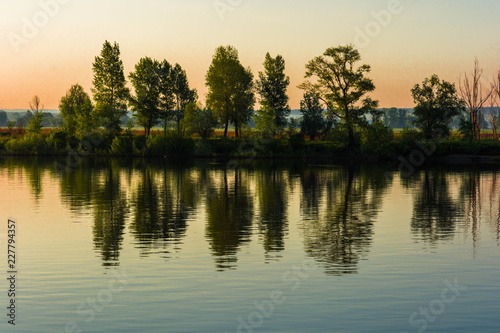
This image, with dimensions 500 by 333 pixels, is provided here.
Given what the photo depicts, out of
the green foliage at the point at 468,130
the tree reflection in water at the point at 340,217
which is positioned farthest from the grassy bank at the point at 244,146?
the tree reflection in water at the point at 340,217

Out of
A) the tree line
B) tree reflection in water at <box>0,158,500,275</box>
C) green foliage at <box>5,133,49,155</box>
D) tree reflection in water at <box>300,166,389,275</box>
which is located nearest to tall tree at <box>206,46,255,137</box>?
the tree line

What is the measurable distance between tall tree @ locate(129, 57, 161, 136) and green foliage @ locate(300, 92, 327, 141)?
32.9 meters

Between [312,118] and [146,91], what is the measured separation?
37.5 meters

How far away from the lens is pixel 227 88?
12350 cm

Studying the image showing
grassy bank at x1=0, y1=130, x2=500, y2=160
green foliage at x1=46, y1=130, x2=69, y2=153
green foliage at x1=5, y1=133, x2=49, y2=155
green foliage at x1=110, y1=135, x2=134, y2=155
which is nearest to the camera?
grassy bank at x1=0, y1=130, x2=500, y2=160

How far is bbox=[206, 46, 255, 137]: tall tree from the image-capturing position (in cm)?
12288

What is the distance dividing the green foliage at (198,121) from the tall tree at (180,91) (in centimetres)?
1044

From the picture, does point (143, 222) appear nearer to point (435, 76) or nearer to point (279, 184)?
point (279, 184)

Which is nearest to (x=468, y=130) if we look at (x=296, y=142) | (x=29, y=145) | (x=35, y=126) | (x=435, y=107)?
(x=435, y=107)

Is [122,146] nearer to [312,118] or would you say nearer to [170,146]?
[170,146]

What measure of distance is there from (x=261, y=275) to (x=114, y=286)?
4752mm

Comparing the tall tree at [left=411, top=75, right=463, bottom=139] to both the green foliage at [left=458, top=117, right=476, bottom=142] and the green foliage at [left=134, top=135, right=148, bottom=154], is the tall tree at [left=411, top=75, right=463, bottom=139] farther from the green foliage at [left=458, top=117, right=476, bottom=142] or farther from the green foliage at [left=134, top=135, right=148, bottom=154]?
the green foliage at [left=134, top=135, right=148, bottom=154]

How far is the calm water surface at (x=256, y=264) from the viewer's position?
597 inches

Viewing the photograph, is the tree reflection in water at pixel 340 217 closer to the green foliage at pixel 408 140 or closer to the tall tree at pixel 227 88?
the green foliage at pixel 408 140
